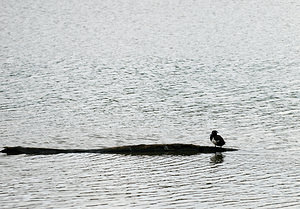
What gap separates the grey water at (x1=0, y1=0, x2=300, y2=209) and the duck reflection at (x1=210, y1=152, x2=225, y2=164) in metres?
0.19

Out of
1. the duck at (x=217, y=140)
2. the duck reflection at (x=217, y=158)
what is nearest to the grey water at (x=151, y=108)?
the duck reflection at (x=217, y=158)

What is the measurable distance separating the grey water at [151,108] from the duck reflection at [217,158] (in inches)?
7.5

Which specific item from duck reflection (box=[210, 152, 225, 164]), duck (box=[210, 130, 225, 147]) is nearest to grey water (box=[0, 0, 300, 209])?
duck reflection (box=[210, 152, 225, 164])

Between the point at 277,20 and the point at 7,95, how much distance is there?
39804mm

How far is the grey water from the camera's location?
60.2 feet

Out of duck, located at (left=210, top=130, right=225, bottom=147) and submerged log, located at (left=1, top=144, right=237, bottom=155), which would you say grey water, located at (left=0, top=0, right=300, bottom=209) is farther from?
duck, located at (left=210, top=130, right=225, bottom=147)

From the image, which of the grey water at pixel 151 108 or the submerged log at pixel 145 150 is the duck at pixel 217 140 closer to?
the submerged log at pixel 145 150

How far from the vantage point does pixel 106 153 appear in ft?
72.4

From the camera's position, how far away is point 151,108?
31047mm

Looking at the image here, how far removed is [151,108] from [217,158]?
9.87 meters

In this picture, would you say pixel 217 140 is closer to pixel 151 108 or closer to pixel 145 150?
pixel 145 150

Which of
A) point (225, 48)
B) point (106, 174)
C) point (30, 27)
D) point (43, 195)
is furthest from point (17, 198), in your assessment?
point (30, 27)

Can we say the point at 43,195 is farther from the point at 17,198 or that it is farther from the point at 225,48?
the point at 225,48

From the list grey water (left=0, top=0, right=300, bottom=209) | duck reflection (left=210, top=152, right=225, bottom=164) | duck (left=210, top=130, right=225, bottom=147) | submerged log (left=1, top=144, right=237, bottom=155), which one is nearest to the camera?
grey water (left=0, top=0, right=300, bottom=209)
